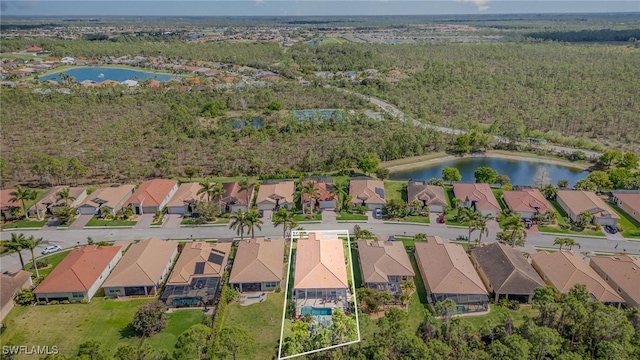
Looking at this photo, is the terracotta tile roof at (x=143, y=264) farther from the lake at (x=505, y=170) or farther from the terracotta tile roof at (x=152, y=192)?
the lake at (x=505, y=170)

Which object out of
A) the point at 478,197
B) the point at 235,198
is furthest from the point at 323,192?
the point at 478,197

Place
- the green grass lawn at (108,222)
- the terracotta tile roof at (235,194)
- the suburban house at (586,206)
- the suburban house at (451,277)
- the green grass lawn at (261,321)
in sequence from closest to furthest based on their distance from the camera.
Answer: the green grass lawn at (261,321), the suburban house at (451,277), the suburban house at (586,206), the green grass lawn at (108,222), the terracotta tile roof at (235,194)

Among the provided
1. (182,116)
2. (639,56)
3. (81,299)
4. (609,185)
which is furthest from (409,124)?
(639,56)

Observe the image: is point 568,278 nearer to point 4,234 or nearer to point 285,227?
point 285,227

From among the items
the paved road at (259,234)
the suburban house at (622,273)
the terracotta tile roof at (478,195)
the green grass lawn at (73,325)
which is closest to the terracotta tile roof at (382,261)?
the paved road at (259,234)

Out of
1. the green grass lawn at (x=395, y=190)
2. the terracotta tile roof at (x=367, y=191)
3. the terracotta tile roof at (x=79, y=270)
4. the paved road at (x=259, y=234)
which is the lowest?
the paved road at (x=259, y=234)

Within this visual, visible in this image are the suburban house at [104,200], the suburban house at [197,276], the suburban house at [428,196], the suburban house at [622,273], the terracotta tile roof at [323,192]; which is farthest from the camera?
the suburban house at [428,196]

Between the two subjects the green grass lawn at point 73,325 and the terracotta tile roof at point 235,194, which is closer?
the green grass lawn at point 73,325

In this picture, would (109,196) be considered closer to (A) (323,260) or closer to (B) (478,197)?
(B) (478,197)
